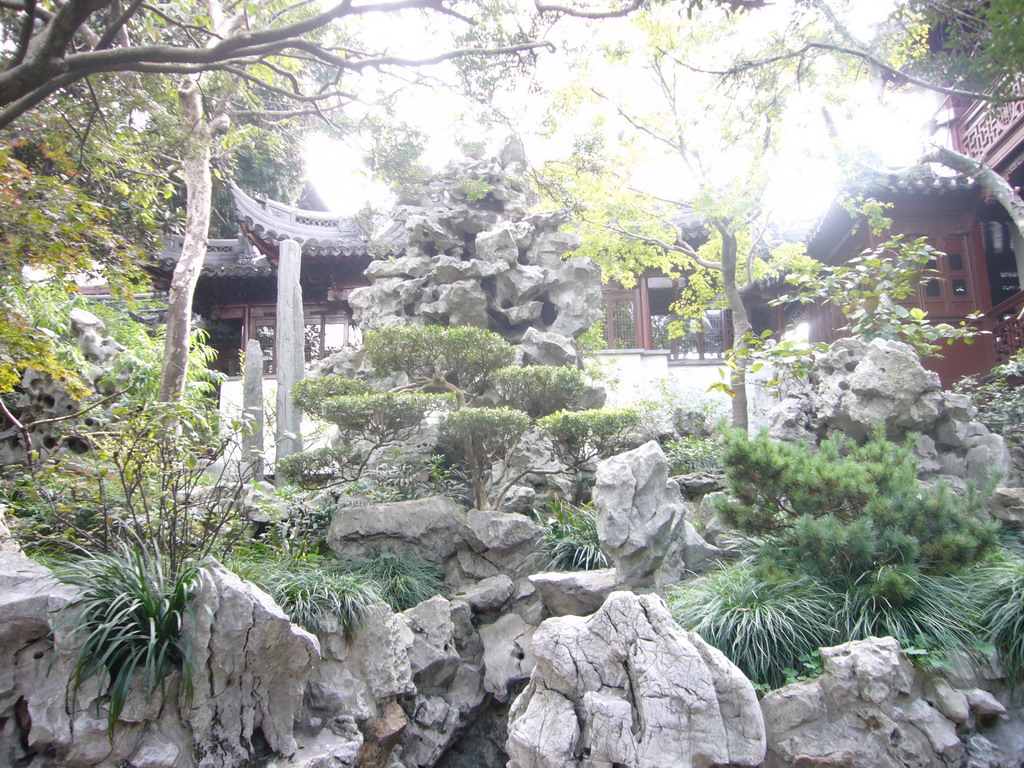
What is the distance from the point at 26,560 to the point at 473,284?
20.4 feet

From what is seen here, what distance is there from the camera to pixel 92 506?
5059 millimetres

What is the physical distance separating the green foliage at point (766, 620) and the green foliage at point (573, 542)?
1.48m

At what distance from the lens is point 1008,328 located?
10461 mm

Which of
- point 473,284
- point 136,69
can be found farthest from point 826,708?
point 473,284

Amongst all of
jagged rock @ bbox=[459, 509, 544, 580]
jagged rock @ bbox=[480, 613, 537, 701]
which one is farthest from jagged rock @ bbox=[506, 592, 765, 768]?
jagged rock @ bbox=[459, 509, 544, 580]

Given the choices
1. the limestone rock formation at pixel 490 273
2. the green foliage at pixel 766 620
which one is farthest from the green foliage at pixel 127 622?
the limestone rock formation at pixel 490 273

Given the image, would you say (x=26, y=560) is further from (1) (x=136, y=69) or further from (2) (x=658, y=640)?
(2) (x=658, y=640)

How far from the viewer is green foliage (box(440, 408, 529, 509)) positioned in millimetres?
6859

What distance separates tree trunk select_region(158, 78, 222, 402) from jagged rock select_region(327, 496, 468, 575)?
2.47m

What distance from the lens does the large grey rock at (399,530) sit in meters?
6.59

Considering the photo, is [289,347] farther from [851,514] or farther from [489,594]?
[851,514]

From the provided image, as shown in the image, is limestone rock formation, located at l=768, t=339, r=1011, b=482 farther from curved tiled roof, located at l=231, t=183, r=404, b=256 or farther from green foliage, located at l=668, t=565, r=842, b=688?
curved tiled roof, located at l=231, t=183, r=404, b=256

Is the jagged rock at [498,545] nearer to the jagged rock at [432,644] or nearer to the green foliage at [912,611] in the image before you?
the jagged rock at [432,644]

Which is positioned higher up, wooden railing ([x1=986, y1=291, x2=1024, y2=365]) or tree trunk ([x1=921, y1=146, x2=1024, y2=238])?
tree trunk ([x1=921, y1=146, x2=1024, y2=238])
